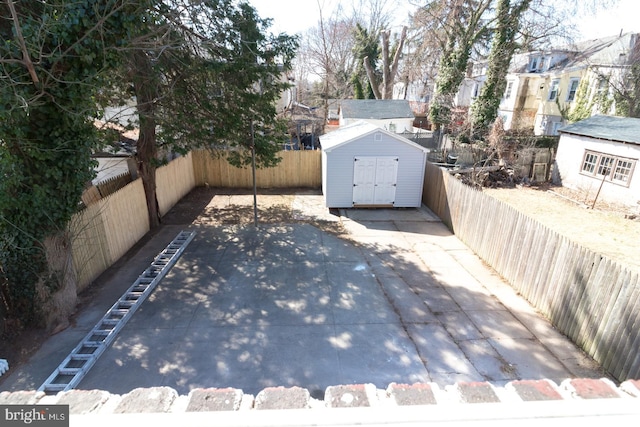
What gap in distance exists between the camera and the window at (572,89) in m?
23.5

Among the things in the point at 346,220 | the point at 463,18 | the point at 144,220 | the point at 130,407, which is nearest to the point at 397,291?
the point at 346,220

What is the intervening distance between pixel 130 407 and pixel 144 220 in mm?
9881

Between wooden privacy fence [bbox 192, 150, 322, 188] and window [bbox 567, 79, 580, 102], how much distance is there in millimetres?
20919

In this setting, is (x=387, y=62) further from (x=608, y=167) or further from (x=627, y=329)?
(x=627, y=329)

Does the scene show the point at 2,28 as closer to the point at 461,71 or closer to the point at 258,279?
the point at 258,279

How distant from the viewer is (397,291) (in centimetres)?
727

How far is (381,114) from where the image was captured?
24.2 m

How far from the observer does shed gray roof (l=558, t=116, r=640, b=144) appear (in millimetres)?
12876

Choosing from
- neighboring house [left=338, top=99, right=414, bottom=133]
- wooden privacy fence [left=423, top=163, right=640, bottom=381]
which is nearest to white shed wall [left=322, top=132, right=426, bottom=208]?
wooden privacy fence [left=423, top=163, right=640, bottom=381]

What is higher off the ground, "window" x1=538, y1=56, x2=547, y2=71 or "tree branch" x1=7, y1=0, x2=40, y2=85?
"window" x1=538, y1=56, x2=547, y2=71

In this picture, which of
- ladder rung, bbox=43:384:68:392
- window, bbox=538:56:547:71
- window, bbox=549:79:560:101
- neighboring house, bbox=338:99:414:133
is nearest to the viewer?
ladder rung, bbox=43:384:68:392

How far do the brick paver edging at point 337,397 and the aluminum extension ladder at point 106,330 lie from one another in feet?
13.5

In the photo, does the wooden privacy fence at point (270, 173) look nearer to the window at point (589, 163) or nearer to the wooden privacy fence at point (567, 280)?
the wooden privacy fence at point (567, 280)

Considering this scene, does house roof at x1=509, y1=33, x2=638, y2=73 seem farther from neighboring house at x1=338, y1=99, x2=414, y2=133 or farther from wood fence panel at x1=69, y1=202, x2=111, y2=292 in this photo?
wood fence panel at x1=69, y1=202, x2=111, y2=292
